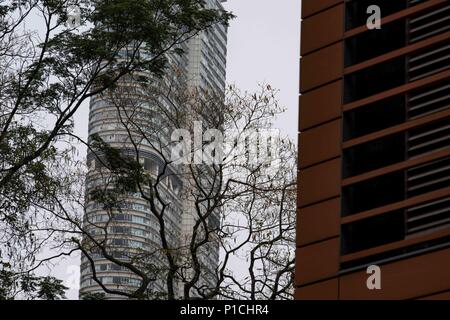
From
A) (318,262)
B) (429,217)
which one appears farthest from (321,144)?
(429,217)

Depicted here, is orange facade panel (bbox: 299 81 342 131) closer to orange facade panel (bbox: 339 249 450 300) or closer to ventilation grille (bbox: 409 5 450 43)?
ventilation grille (bbox: 409 5 450 43)

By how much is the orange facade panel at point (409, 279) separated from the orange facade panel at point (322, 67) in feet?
9.14

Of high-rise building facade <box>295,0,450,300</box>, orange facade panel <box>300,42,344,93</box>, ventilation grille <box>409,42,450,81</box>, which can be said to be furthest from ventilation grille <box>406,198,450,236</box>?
orange facade panel <box>300,42,344,93</box>

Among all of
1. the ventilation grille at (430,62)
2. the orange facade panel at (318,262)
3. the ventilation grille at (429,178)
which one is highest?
the ventilation grille at (430,62)

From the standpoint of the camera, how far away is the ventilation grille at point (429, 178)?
14.0 metres

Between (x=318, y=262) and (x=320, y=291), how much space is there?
0.40 m

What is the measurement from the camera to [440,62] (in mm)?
14438

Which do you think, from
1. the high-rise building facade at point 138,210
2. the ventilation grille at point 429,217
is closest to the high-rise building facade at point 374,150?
the ventilation grille at point 429,217

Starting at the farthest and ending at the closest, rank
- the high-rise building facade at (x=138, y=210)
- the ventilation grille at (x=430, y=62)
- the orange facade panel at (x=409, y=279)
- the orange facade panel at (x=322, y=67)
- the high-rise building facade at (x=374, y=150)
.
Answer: the high-rise building facade at (x=138, y=210)
the orange facade panel at (x=322, y=67)
the ventilation grille at (x=430, y=62)
the high-rise building facade at (x=374, y=150)
the orange facade panel at (x=409, y=279)

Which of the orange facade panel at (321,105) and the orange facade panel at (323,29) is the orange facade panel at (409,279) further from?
the orange facade panel at (323,29)

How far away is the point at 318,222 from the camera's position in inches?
571

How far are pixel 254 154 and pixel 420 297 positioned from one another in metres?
13.9

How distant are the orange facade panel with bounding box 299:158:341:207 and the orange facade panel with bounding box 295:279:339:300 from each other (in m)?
1.10
